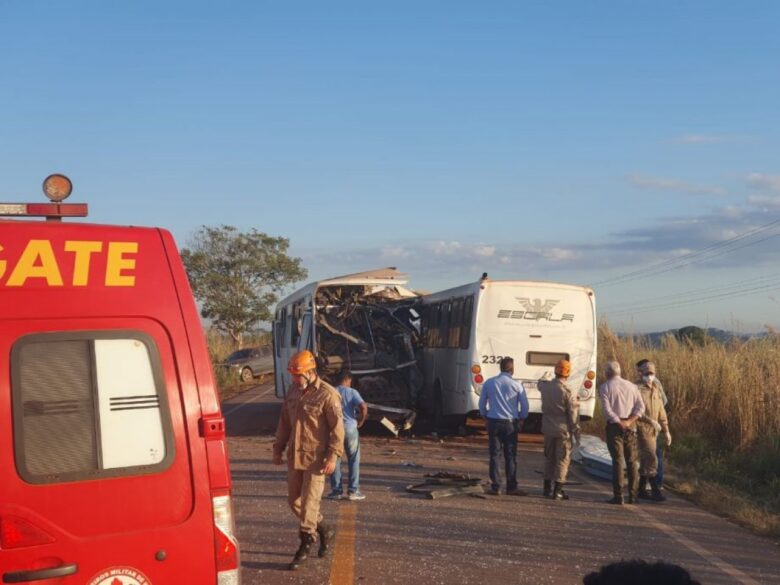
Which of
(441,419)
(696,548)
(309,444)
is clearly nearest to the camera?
(309,444)

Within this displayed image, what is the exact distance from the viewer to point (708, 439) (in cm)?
1805

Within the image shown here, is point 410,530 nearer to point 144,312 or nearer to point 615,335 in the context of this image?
point 144,312

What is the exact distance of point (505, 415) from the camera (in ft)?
40.9

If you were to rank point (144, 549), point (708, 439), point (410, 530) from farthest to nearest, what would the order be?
point (708, 439), point (410, 530), point (144, 549)

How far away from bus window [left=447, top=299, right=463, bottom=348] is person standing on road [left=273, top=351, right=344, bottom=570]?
35.0ft

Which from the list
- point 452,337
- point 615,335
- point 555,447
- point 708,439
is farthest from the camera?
point 615,335

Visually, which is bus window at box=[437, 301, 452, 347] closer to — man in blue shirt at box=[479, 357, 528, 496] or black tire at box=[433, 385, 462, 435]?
black tire at box=[433, 385, 462, 435]

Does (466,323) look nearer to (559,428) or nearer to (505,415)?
(505,415)

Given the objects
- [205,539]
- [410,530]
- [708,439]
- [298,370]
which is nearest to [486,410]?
[410,530]

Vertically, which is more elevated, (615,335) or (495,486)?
(615,335)

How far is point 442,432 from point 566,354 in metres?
3.47

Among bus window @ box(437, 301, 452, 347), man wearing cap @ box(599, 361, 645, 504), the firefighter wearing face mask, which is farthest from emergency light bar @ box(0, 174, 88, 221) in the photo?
bus window @ box(437, 301, 452, 347)

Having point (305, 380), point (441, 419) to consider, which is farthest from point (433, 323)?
point (305, 380)

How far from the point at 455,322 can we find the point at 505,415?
7.16m
